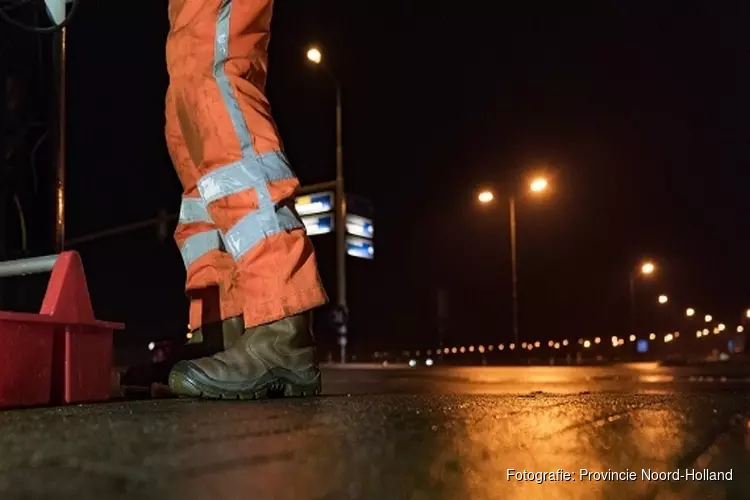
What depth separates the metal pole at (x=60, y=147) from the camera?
14.4ft

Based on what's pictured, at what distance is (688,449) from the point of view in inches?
63.5

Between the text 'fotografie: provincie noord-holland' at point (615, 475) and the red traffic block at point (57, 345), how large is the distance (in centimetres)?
172

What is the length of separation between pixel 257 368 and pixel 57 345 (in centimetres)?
67

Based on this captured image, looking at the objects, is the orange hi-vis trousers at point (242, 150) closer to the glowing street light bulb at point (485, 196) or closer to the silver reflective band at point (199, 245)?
the silver reflective band at point (199, 245)

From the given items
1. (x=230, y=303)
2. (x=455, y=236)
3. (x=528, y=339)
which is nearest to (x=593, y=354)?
(x=528, y=339)

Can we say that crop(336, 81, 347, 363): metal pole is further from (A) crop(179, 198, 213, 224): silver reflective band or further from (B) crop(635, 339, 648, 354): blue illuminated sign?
(B) crop(635, 339, 648, 354): blue illuminated sign

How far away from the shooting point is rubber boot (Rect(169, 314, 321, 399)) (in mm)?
2625

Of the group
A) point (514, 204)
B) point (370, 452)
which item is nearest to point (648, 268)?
point (514, 204)

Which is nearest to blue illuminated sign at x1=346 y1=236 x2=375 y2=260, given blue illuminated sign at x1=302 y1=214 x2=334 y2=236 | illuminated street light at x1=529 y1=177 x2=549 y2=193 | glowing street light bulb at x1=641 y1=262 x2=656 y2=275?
blue illuminated sign at x1=302 y1=214 x2=334 y2=236

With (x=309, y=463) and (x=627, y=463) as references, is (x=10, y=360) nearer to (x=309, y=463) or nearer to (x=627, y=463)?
(x=309, y=463)

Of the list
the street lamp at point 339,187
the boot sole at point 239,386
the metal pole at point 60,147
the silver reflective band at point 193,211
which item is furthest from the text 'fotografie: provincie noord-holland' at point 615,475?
the street lamp at point 339,187

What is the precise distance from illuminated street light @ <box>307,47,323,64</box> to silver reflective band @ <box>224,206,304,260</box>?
1823cm

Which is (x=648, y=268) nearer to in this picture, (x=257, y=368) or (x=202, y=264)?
(x=202, y=264)

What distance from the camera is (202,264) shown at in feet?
10.9
